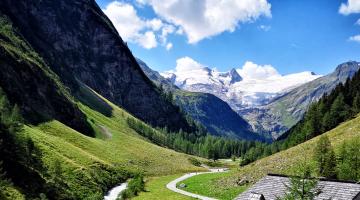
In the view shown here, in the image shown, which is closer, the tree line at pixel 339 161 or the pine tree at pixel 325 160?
the tree line at pixel 339 161

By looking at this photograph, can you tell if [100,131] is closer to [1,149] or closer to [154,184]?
[154,184]

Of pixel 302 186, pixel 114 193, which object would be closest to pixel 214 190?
pixel 114 193

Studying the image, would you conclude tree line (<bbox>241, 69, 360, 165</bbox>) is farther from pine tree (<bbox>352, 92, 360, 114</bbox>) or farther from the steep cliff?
the steep cliff

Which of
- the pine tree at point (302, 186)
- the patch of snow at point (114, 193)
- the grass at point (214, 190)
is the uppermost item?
the pine tree at point (302, 186)

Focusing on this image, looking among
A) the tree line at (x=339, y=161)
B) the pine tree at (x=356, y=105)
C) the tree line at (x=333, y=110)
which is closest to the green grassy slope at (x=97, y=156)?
the tree line at (x=339, y=161)

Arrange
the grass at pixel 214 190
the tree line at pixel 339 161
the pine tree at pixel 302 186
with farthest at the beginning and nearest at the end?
the grass at pixel 214 190, the tree line at pixel 339 161, the pine tree at pixel 302 186

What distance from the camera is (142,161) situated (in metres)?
140

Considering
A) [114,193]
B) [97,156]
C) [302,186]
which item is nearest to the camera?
[302,186]

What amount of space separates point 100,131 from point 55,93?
2538 cm

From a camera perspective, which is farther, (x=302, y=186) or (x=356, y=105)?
(x=356, y=105)

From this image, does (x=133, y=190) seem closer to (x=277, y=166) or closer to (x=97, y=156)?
(x=277, y=166)

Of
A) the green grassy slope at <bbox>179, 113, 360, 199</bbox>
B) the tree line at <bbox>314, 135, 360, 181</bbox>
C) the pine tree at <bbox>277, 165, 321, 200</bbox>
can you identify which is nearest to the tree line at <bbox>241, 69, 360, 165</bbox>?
the green grassy slope at <bbox>179, 113, 360, 199</bbox>

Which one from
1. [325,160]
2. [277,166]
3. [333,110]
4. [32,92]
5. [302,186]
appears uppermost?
[333,110]

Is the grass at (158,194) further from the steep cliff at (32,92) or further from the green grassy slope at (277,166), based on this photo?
the steep cliff at (32,92)
